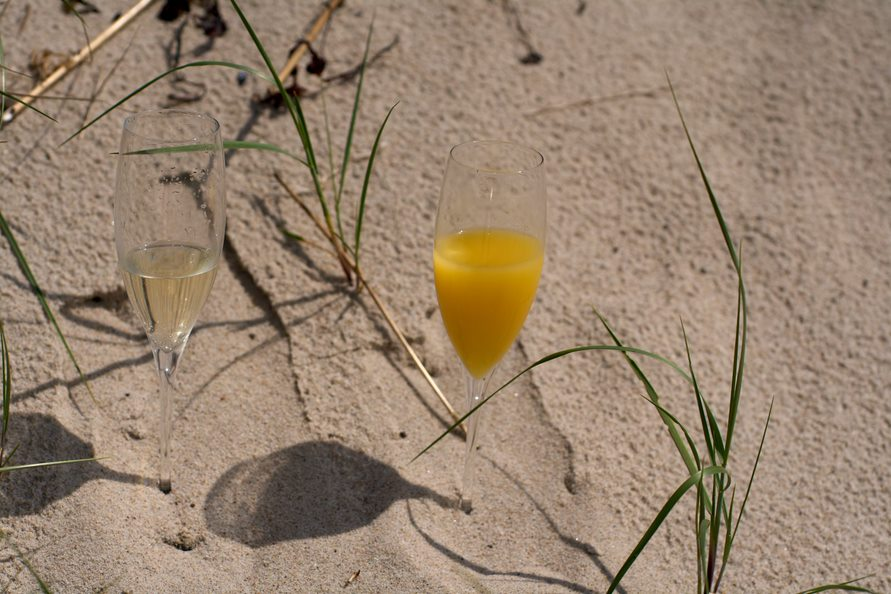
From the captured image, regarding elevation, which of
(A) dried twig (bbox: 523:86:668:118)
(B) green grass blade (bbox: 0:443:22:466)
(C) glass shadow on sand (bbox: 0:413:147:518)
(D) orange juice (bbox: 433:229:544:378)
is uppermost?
(D) orange juice (bbox: 433:229:544:378)

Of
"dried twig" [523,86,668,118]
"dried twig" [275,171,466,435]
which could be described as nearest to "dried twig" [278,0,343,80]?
"dried twig" [275,171,466,435]

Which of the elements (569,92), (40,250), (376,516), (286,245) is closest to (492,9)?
(569,92)

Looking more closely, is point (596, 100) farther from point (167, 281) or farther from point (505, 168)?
point (167, 281)

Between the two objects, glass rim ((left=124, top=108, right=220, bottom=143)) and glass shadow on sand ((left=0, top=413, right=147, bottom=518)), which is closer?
glass rim ((left=124, top=108, right=220, bottom=143))

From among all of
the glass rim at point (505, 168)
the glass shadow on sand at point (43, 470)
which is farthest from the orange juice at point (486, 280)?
the glass shadow on sand at point (43, 470)

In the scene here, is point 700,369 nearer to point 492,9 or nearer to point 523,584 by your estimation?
point 523,584

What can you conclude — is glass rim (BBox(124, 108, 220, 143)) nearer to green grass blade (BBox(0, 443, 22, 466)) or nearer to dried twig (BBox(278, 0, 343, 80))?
green grass blade (BBox(0, 443, 22, 466))

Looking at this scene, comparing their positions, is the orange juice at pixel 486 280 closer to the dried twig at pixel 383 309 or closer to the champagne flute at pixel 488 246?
the champagne flute at pixel 488 246
